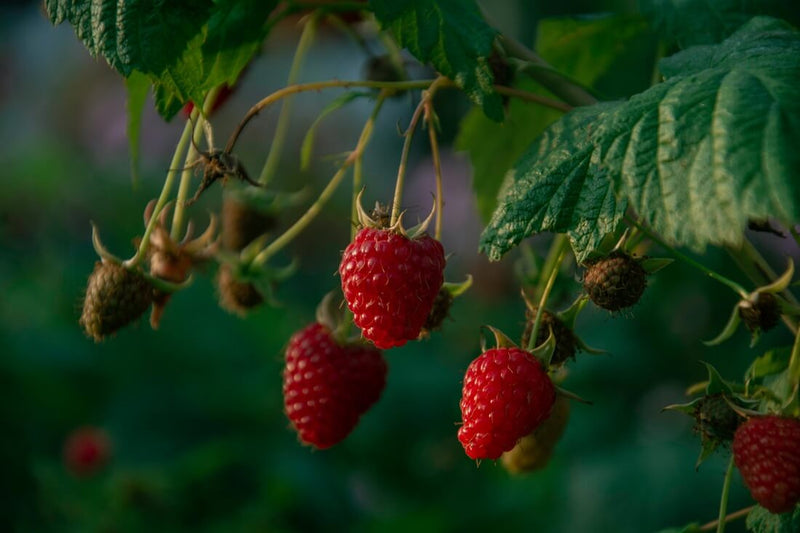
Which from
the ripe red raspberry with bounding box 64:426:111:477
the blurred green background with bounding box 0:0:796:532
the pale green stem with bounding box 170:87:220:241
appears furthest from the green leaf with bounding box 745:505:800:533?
the ripe red raspberry with bounding box 64:426:111:477

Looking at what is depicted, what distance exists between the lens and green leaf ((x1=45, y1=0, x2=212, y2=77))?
3.21 ft

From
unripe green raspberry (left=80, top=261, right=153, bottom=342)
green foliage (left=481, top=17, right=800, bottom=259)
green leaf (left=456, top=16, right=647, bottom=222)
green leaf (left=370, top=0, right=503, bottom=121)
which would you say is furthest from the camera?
green leaf (left=456, top=16, right=647, bottom=222)

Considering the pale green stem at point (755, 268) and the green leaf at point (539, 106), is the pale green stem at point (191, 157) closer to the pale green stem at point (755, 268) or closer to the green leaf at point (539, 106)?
the green leaf at point (539, 106)

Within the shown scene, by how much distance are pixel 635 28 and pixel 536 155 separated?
1.65 ft

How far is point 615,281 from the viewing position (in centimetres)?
97

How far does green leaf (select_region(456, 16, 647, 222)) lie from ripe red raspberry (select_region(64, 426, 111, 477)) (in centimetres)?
169

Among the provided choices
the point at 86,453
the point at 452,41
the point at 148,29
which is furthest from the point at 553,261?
the point at 86,453

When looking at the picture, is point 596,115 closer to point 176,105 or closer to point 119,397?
point 176,105

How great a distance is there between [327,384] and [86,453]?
1.78 m

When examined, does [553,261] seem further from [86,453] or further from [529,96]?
[86,453]

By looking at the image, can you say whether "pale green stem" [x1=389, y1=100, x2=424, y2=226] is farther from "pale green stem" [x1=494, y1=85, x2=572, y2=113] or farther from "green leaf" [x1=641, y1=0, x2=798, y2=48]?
"green leaf" [x1=641, y1=0, x2=798, y2=48]

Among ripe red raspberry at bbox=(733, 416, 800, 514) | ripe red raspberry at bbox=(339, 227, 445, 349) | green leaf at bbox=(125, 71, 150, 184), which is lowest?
ripe red raspberry at bbox=(733, 416, 800, 514)

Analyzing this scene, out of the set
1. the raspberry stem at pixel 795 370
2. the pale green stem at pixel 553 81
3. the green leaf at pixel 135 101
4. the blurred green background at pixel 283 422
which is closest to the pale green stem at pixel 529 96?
the pale green stem at pixel 553 81

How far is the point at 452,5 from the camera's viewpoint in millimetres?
1040
